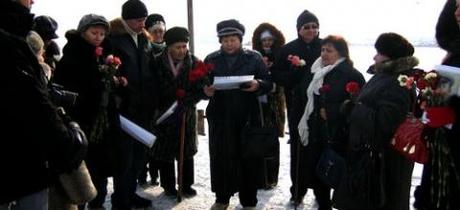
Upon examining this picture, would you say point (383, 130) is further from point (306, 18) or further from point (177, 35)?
point (177, 35)

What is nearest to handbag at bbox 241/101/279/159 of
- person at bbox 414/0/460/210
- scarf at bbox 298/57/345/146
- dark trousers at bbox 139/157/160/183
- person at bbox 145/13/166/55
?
scarf at bbox 298/57/345/146

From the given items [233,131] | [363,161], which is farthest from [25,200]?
[233,131]

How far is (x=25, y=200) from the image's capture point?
2424 millimetres

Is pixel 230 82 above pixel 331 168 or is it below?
above

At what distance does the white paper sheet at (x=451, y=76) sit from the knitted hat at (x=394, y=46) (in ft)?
4.29

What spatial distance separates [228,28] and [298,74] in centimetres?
91

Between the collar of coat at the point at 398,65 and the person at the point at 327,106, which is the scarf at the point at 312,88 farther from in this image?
the collar of coat at the point at 398,65

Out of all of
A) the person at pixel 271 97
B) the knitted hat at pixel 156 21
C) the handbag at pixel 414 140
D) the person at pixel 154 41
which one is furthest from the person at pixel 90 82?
the handbag at pixel 414 140

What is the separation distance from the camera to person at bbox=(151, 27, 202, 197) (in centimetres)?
548

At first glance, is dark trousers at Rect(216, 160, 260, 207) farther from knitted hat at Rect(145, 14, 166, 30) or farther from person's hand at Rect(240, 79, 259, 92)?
knitted hat at Rect(145, 14, 166, 30)

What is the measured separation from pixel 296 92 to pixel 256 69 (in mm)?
563

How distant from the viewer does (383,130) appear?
404 centimetres

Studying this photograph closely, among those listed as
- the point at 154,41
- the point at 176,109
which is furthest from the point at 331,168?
the point at 154,41

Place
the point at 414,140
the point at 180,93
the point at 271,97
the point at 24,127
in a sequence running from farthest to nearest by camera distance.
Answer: the point at 271,97
the point at 180,93
the point at 414,140
the point at 24,127
